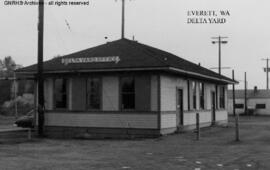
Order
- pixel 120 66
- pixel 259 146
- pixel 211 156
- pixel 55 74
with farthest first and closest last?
pixel 55 74 < pixel 120 66 < pixel 259 146 < pixel 211 156

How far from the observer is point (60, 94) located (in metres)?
25.8

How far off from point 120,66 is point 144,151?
24.1ft

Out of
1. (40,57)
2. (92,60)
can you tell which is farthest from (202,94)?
(40,57)

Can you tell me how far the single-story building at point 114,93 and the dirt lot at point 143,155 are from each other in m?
2.88

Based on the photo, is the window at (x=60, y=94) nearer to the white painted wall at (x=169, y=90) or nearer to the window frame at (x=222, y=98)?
the white painted wall at (x=169, y=90)

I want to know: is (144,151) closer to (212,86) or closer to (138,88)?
(138,88)

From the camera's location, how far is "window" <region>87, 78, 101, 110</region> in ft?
81.5

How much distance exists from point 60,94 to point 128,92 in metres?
3.83

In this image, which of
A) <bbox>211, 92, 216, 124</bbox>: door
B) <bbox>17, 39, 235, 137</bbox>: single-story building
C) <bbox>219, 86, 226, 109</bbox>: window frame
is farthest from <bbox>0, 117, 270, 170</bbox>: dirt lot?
<bbox>219, 86, 226, 109</bbox>: window frame

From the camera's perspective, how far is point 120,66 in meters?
23.6

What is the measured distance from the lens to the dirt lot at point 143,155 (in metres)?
13.1

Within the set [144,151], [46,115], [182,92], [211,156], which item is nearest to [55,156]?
[144,151]

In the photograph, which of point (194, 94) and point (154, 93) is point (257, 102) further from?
point (154, 93)

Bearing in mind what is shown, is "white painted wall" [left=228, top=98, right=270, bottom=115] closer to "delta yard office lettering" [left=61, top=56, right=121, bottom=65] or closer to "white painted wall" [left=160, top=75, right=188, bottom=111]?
"white painted wall" [left=160, top=75, right=188, bottom=111]
